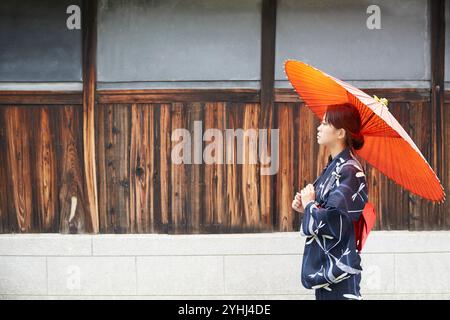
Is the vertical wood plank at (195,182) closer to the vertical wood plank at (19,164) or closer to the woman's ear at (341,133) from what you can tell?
the vertical wood plank at (19,164)

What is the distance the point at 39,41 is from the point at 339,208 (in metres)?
4.07

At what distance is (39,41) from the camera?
6.58 metres

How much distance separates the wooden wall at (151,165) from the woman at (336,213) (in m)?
2.42

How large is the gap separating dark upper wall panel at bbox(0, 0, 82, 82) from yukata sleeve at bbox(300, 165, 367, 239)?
3556 millimetres

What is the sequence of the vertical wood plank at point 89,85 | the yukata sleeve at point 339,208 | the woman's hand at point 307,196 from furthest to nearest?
the vertical wood plank at point 89,85 → the woman's hand at point 307,196 → the yukata sleeve at point 339,208

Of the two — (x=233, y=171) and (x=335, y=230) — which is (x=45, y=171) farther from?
(x=335, y=230)

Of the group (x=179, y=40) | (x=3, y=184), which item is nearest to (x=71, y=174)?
(x=3, y=184)

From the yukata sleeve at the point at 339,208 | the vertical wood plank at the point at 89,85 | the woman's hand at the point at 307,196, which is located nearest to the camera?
the yukata sleeve at the point at 339,208

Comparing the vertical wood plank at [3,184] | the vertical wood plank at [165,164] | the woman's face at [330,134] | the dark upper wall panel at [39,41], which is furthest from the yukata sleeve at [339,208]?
the vertical wood plank at [3,184]

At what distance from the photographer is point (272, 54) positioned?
259 inches

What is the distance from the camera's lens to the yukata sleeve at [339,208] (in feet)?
12.9

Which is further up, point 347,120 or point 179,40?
point 179,40

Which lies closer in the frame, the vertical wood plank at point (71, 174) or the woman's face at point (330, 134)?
the woman's face at point (330, 134)

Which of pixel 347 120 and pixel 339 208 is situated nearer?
pixel 339 208
